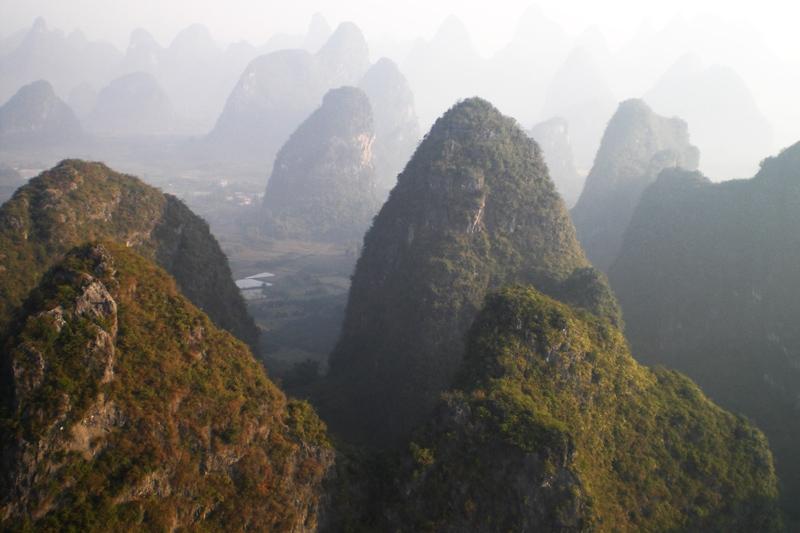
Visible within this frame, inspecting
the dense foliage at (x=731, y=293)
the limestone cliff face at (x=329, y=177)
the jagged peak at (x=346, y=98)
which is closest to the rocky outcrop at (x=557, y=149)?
the limestone cliff face at (x=329, y=177)

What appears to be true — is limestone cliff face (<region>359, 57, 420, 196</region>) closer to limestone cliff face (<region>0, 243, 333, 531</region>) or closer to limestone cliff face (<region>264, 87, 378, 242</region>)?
limestone cliff face (<region>264, 87, 378, 242</region>)

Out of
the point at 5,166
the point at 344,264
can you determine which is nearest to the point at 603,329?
the point at 344,264

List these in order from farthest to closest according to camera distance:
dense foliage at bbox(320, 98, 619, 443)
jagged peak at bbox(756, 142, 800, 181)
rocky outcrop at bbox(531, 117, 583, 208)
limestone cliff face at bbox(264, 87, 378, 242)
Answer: rocky outcrop at bbox(531, 117, 583, 208)
limestone cliff face at bbox(264, 87, 378, 242)
jagged peak at bbox(756, 142, 800, 181)
dense foliage at bbox(320, 98, 619, 443)

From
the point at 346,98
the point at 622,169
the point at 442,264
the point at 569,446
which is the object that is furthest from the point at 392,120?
the point at 569,446

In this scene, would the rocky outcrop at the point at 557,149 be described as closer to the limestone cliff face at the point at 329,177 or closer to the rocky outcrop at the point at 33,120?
the limestone cliff face at the point at 329,177

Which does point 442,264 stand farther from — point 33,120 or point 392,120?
point 33,120

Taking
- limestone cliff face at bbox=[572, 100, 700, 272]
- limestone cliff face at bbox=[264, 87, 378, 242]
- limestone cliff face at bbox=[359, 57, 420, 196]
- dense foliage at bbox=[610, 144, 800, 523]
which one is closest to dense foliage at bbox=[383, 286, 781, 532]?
dense foliage at bbox=[610, 144, 800, 523]
